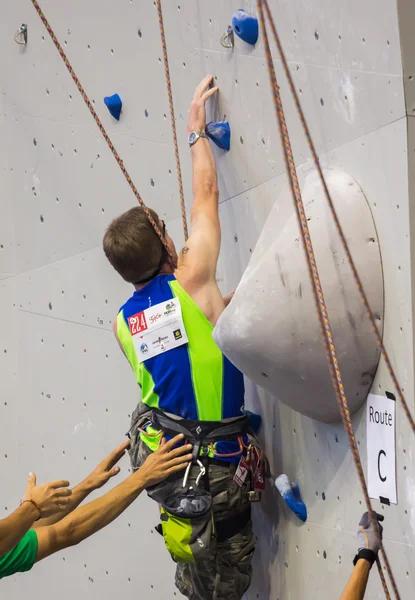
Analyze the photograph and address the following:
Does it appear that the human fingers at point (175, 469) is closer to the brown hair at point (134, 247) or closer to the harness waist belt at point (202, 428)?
the harness waist belt at point (202, 428)

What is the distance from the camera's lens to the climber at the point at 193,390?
224 cm

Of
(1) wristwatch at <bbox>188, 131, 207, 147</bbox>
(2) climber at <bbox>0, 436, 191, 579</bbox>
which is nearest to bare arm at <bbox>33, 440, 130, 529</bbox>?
(2) climber at <bbox>0, 436, 191, 579</bbox>

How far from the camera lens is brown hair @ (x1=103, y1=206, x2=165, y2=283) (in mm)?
2262

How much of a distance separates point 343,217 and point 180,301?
1.66 feet

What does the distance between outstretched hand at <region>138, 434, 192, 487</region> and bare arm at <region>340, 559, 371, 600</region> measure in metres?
0.66

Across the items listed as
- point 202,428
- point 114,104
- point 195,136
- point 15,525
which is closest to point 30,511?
point 15,525

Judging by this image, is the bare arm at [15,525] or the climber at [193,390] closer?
the bare arm at [15,525]

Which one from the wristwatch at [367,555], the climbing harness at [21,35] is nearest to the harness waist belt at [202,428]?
the wristwatch at [367,555]

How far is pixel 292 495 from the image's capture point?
2.29 m

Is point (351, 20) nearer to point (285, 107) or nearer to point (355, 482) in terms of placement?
point (285, 107)

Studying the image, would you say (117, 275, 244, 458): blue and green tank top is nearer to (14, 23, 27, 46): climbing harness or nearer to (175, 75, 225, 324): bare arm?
(175, 75, 225, 324): bare arm

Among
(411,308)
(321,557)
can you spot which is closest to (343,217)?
(411,308)

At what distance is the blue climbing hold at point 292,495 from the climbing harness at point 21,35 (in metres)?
2.05

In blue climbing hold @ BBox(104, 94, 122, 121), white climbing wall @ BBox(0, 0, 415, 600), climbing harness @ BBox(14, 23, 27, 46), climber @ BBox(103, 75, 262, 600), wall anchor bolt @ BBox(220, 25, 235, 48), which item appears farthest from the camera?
climbing harness @ BBox(14, 23, 27, 46)
